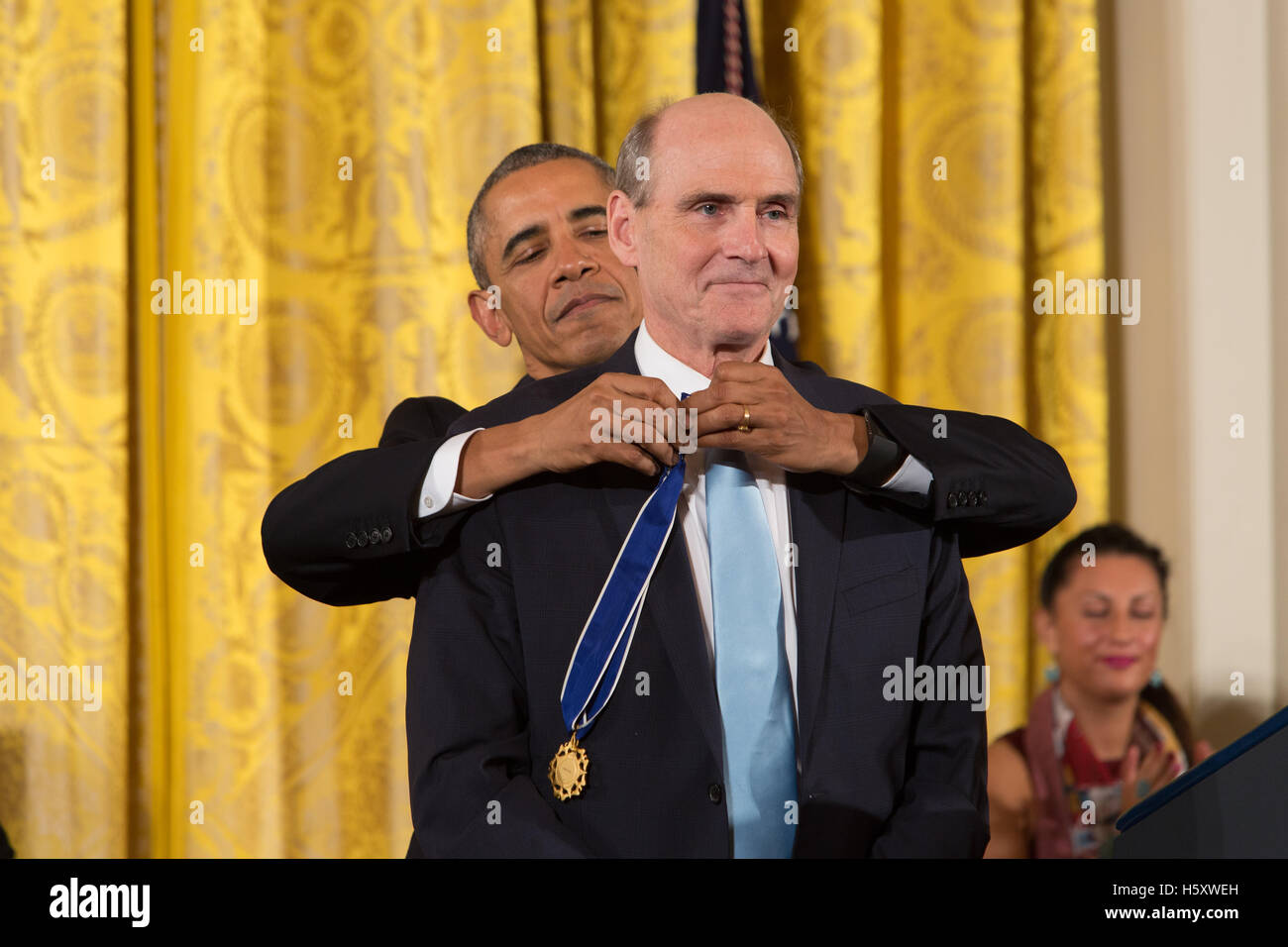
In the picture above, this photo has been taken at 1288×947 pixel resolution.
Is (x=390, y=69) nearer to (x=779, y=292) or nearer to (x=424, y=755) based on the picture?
(x=779, y=292)

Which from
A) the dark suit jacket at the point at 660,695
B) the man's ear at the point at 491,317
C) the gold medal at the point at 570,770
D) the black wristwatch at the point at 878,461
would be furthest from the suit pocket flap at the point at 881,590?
the man's ear at the point at 491,317

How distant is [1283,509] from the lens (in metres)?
2.50

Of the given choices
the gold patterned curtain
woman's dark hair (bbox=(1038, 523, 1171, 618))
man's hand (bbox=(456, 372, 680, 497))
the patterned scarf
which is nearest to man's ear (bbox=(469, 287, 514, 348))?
man's hand (bbox=(456, 372, 680, 497))

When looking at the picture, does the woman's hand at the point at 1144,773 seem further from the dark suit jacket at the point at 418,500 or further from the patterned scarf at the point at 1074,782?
the dark suit jacket at the point at 418,500

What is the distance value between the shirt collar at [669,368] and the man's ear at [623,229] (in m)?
0.08

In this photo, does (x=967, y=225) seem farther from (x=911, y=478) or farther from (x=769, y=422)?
(x=769, y=422)

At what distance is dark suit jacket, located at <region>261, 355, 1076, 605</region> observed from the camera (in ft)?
4.61

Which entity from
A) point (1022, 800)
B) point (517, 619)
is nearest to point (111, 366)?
point (517, 619)

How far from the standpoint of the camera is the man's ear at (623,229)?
57.2 inches

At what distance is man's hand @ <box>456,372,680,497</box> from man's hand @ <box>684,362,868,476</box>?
4 cm

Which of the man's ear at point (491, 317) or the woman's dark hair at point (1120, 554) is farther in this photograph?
the woman's dark hair at point (1120, 554)

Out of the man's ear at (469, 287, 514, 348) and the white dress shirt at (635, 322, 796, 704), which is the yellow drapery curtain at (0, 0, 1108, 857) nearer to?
the man's ear at (469, 287, 514, 348)

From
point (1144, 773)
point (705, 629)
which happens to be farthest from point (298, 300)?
point (1144, 773)

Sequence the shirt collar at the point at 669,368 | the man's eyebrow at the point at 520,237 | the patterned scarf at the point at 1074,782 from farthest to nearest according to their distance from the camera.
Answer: the patterned scarf at the point at 1074,782 → the man's eyebrow at the point at 520,237 → the shirt collar at the point at 669,368
